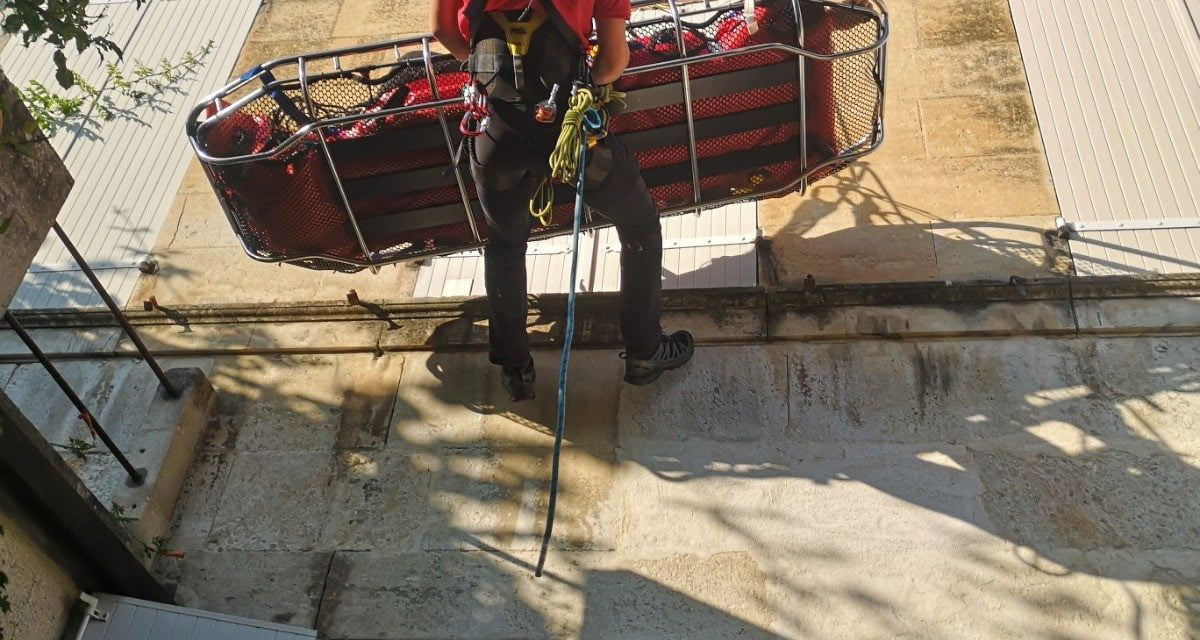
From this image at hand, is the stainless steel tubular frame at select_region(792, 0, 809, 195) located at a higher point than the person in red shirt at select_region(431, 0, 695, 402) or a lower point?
higher

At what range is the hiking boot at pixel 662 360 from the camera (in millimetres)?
5535

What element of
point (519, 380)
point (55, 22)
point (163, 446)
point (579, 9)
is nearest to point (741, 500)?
point (519, 380)

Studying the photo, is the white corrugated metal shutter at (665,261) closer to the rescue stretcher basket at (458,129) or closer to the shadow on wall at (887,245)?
the shadow on wall at (887,245)

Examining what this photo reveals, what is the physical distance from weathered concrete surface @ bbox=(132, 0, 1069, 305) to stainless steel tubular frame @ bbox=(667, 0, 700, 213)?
82cm

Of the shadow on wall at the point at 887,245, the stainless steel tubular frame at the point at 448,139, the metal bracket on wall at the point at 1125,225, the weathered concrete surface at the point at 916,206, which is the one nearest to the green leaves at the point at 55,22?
the stainless steel tubular frame at the point at 448,139

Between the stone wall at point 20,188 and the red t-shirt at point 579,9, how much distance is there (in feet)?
5.80

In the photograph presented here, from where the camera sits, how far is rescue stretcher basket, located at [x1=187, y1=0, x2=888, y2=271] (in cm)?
520

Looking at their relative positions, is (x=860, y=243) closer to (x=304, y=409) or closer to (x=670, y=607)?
(x=670, y=607)

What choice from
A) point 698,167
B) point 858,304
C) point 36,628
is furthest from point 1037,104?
point 36,628

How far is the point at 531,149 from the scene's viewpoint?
184 inches

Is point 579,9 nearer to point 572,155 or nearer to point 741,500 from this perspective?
point 572,155

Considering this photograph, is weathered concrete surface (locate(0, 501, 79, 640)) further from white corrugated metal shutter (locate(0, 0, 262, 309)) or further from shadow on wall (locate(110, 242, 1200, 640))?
white corrugated metal shutter (locate(0, 0, 262, 309))

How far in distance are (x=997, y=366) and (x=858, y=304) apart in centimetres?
76

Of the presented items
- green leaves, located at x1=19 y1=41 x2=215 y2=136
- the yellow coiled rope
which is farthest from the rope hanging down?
green leaves, located at x1=19 y1=41 x2=215 y2=136
